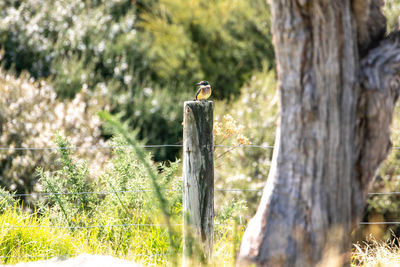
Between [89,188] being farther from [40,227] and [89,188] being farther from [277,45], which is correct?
[277,45]

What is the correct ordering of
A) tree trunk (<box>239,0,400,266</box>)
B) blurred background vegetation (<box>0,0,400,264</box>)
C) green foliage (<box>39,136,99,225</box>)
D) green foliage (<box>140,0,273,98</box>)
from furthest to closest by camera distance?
green foliage (<box>140,0,273,98</box>) < blurred background vegetation (<box>0,0,400,264</box>) < green foliage (<box>39,136,99,225</box>) < tree trunk (<box>239,0,400,266</box>)

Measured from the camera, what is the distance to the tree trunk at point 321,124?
98.8 inches

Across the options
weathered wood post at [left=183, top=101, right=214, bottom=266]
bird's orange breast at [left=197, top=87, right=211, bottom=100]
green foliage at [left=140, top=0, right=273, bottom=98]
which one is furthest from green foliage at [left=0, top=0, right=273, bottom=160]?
weathered wood post at [left=183, top=101, right=214, bottom=266]

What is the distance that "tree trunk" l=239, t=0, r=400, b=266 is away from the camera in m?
2.51

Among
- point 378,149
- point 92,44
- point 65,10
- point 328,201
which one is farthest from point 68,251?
point 65,10


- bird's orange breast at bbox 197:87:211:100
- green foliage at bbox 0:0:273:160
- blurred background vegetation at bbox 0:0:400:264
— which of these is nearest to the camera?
bird's orange breast at bbox 197:87:211:100

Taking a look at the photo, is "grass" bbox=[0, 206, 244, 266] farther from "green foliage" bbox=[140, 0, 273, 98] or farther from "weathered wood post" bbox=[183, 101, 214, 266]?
"green foliage" bbox=[140, 0, 273, 98]

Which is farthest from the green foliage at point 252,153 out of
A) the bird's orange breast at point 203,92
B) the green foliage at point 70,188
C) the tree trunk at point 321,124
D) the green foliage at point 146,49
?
the tree trunk at point 321,124

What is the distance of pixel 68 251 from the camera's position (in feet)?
12.3

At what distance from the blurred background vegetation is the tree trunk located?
4116mm

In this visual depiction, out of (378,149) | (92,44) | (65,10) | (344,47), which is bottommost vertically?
(378,149)

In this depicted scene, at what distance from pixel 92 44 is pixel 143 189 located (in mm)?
6783

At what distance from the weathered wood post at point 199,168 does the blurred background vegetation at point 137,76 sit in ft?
11.4

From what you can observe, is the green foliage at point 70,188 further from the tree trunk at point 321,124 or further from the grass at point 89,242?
the tree trunk at point 321,124
